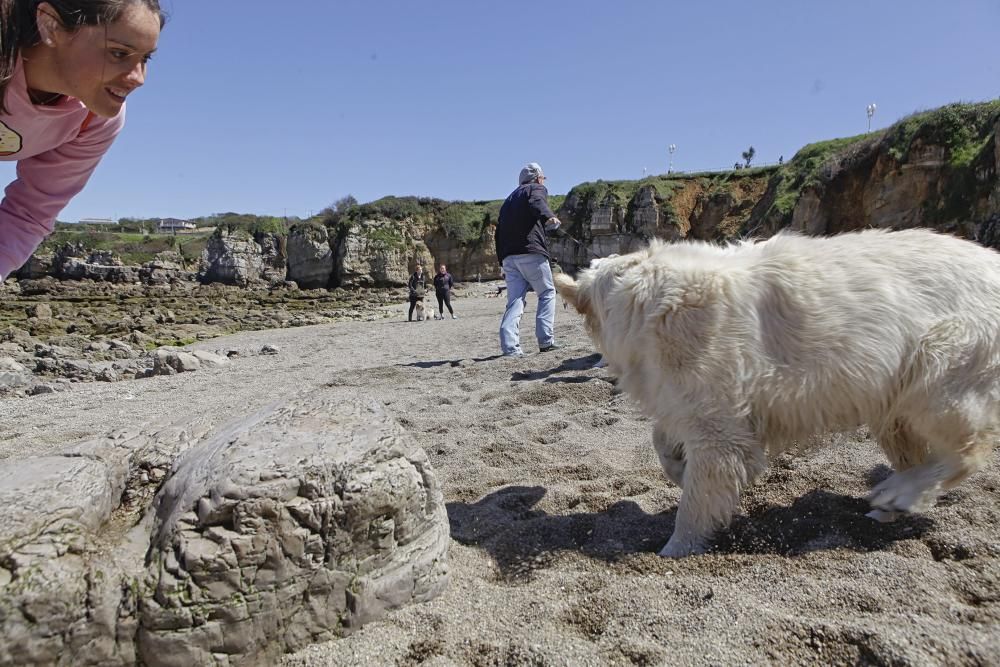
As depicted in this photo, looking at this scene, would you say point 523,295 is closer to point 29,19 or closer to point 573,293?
point 573,293

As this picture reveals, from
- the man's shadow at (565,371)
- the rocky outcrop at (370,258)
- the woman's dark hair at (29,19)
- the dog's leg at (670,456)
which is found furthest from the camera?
the rocky outcrop at (370,258)

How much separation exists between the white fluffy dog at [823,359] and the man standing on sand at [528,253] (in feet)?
17.5

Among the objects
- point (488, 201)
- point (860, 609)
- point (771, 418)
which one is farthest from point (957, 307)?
point (488, 201)

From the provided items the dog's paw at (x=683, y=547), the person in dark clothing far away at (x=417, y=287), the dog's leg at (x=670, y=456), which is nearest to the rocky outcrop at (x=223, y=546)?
the dog's paw at (x=683, y=547)

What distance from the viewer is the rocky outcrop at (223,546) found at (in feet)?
6.28

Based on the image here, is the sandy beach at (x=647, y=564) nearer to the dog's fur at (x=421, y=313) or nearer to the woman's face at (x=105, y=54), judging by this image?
the woman's face at (x=105, y=54)

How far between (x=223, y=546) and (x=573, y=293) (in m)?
2.38

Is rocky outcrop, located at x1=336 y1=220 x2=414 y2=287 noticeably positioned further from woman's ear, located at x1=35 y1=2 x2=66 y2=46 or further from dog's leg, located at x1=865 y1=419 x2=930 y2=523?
woman's ear, located at x1=35 y1=2 x2=66 y2=46

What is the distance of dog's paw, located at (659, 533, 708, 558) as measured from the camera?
283 cm

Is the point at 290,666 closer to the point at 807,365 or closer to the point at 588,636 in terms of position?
the point at 588,636

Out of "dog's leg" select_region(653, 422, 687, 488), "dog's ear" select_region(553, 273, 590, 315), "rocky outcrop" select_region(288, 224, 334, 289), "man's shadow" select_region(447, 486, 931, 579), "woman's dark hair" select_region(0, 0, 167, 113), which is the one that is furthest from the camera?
"rocky outcrop" select_region(288, 224, 334, 289)

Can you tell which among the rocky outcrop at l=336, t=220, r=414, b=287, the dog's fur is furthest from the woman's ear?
the rocky outcrop at l=336, t=220, r=414, b=287

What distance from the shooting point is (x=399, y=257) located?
49625 mm

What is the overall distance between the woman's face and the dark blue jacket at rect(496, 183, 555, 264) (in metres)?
6.83
